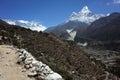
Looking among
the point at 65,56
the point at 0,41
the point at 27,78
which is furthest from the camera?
the point at 65,56

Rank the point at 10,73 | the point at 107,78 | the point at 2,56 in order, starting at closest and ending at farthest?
the point at 10,73, the point at 2,56, the point at 107,78

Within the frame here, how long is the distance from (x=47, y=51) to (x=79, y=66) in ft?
14.3

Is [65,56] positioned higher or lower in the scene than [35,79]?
higher

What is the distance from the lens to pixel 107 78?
33.2m

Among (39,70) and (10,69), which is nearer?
(39,70)

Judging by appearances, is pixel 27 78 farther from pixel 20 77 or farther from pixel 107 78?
pixel 107 78

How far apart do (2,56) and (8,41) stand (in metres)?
8.38

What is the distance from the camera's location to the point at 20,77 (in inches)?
554

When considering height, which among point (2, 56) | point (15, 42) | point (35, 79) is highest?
point (15, 42)

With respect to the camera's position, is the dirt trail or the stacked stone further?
the dirt trail

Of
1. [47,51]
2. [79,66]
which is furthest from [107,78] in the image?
[47,51]

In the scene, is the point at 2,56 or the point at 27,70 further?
the point at 2,56

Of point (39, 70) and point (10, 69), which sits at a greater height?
point (10, 69)

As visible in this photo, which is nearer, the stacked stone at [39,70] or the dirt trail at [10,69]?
the stacked stone at [39,70]
